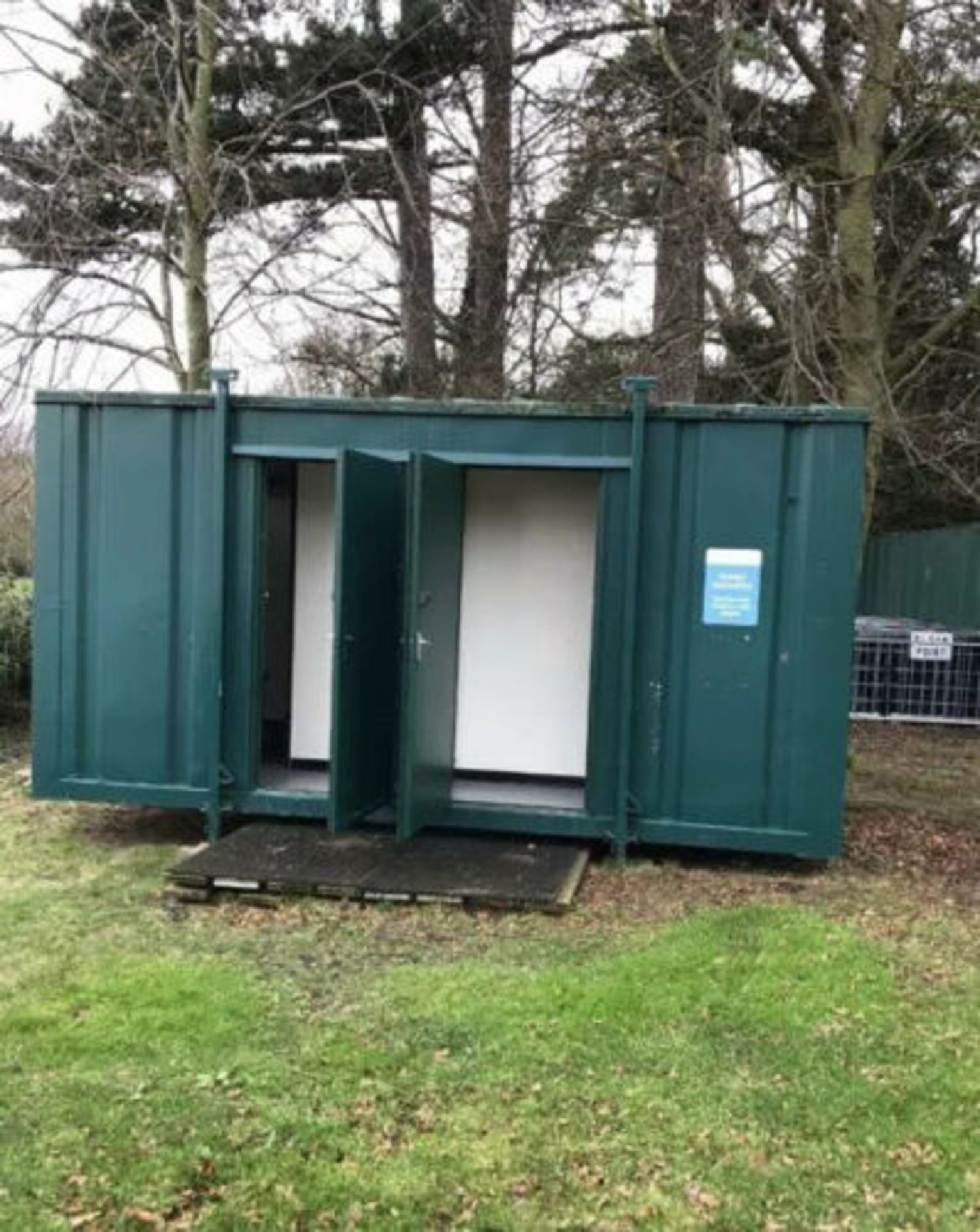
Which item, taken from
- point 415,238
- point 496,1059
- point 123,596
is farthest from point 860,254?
point 496,1059

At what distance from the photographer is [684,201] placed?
9.50 m

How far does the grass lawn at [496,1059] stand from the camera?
326cm

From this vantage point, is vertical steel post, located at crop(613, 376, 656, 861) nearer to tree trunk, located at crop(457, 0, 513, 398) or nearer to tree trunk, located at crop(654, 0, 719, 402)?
tree trunk, located at crop(654, 0, 719, 402)

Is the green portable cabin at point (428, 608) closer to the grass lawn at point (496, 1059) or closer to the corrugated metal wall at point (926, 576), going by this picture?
the grass lawn at point (496, 1059)

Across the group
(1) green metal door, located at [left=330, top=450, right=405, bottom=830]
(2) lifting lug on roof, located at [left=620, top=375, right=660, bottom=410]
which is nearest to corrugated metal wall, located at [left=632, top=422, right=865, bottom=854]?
(2) lifting lug on roof, located at [left=620, top=375, right=660, bottom=410]

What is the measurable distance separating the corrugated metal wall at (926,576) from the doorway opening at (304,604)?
32.5 feet

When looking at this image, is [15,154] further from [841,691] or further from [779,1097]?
[779,1097]

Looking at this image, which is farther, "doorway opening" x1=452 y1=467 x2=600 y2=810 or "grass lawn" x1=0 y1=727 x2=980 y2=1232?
"doorway opening" x1=452 y1=467 x2=600 y2=810

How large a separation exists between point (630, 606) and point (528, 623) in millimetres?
1214

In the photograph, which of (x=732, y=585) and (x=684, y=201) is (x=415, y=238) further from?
(x=732, y=585)

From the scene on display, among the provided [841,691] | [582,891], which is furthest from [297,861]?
[841,691]

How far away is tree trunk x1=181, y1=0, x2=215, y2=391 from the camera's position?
9.60 meters

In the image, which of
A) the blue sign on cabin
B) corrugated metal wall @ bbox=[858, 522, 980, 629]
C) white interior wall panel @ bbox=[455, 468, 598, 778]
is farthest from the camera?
corrugated metal wall @ bbox=[858, 522, 980, 629]

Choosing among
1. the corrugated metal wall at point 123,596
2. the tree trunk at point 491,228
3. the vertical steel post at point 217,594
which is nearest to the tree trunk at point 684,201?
the tree trunk at point 491,228
